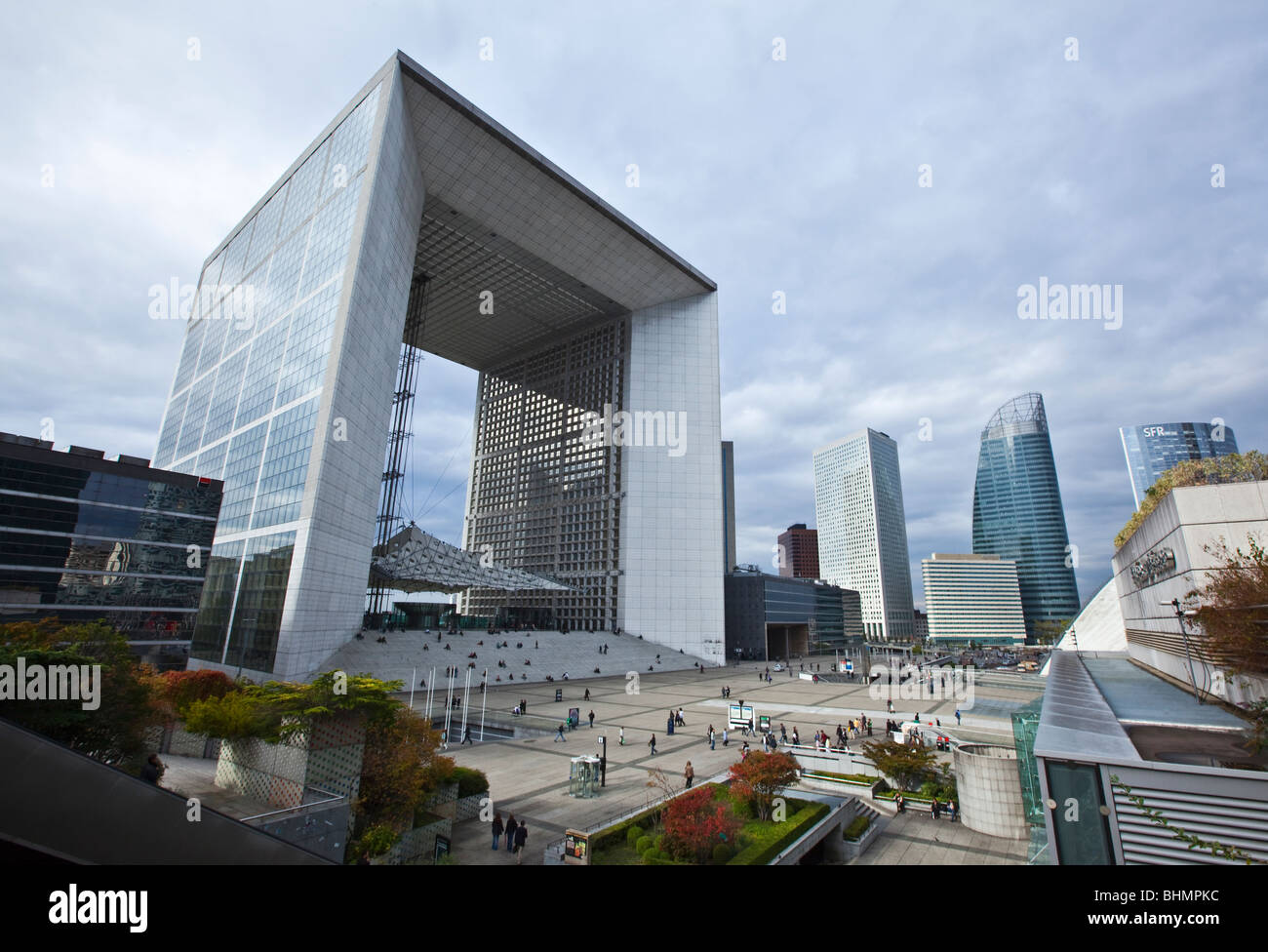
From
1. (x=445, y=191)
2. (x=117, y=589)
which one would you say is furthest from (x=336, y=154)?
(x=117, y=589)

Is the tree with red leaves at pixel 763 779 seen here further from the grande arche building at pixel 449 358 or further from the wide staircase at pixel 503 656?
the grande arche building at pixel 449 358

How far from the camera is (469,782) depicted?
17.0 meters

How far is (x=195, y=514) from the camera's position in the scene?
1777 inches

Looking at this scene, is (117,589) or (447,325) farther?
(447,325)

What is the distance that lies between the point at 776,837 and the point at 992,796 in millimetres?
7684

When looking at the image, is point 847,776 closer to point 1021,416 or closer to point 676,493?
point 676,493

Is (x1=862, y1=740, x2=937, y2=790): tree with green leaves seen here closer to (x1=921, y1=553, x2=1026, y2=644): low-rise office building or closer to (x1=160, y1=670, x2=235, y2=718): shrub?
(x1=160, y1=670, x2=235, y2=718): shrub

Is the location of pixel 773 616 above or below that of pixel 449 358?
below

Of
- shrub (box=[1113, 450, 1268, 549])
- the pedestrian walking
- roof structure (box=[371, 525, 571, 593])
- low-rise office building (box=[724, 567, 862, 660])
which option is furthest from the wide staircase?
shrub (box=[1113, 450, 1268, 549])

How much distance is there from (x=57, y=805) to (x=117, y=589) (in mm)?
47017

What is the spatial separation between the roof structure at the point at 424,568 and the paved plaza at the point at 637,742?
49.8 feet

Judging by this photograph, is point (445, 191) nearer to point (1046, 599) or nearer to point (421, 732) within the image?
point (421, 732)

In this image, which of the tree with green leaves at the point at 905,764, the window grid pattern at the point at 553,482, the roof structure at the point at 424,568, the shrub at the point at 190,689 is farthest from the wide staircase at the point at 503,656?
the tree with green leaves at the point at 905,764

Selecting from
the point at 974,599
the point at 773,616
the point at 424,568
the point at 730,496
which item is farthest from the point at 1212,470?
the point at 974,599
